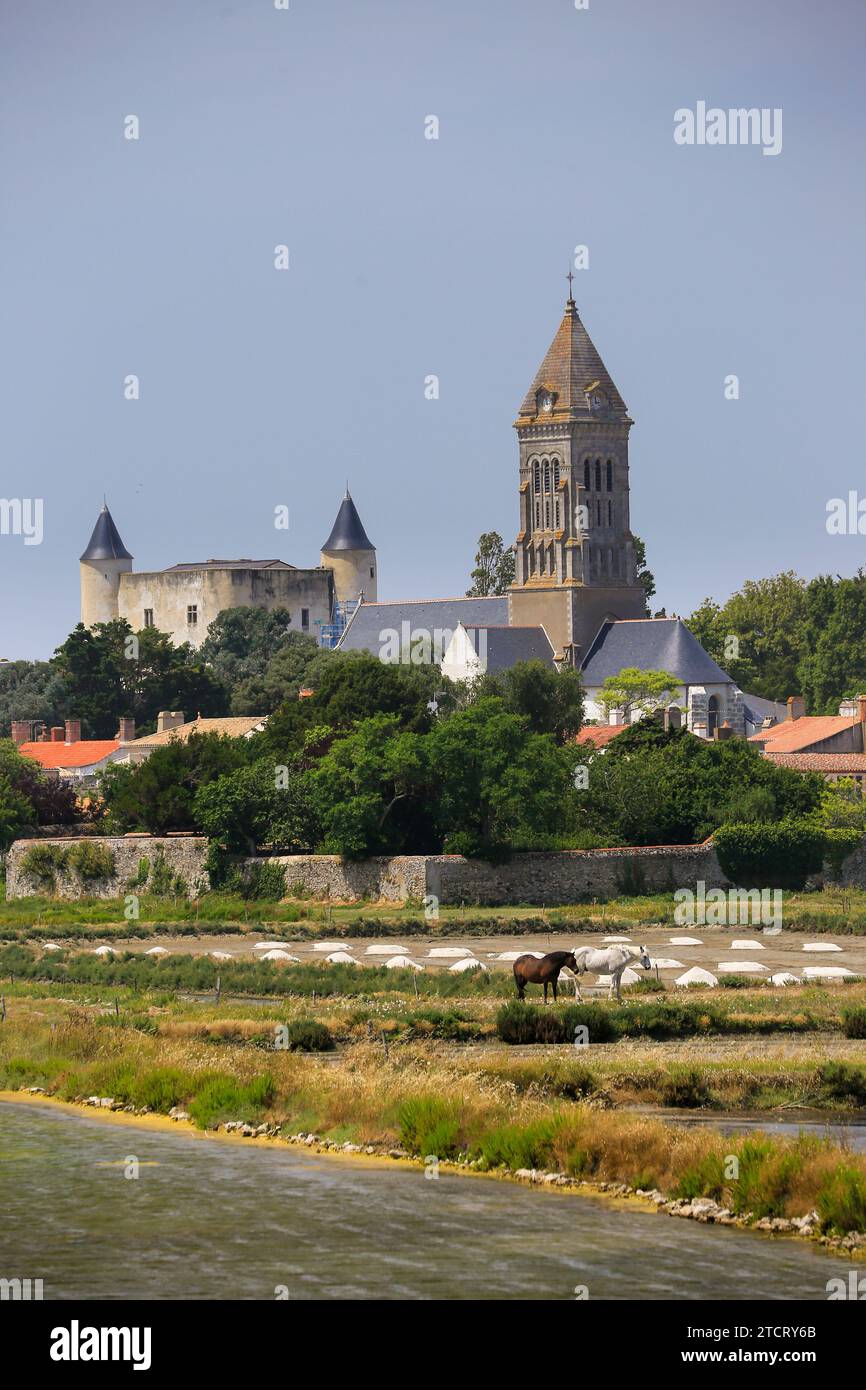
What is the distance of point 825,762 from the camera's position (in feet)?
353

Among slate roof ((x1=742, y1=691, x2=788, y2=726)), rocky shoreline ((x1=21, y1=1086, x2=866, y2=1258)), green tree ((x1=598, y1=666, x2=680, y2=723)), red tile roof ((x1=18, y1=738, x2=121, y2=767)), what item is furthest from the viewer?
slate roof ((x1=742, y1=691, x2=788, y2=726))

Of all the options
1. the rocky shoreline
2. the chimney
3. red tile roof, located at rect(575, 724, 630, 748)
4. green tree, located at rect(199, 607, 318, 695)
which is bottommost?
the rocky shoreline

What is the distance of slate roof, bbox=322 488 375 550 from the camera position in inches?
7618

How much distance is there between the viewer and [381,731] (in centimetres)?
8031

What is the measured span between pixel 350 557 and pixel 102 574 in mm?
21807

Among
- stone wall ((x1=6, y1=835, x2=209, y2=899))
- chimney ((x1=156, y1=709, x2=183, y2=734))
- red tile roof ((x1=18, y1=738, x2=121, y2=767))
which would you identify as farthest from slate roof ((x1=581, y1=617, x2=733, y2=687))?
stone wall ((x1=6, y1=835, x2=209, y2=899))

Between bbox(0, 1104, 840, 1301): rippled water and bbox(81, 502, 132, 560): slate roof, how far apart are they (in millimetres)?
166841

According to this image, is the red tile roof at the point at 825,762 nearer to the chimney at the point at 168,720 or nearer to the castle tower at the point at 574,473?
the chimney at the point at 168,720

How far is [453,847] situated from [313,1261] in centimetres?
5168

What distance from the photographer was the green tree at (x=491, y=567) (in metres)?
186

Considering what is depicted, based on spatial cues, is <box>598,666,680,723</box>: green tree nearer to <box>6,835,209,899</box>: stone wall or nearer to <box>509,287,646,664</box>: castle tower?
<box>509,287,646,664</box>: castle tower

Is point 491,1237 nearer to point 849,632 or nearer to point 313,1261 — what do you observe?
point 313,1261

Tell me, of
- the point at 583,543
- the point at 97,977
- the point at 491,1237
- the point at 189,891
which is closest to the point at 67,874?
the point at 189,891

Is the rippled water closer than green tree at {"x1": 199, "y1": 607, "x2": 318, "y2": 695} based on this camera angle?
Yes
